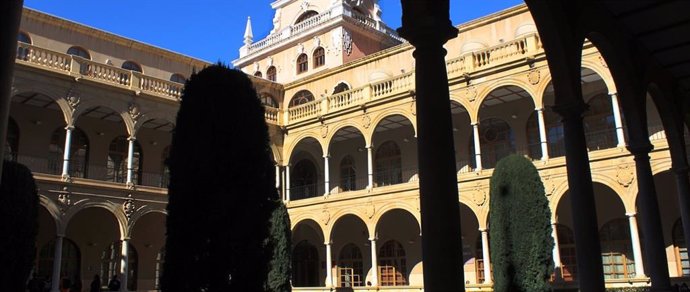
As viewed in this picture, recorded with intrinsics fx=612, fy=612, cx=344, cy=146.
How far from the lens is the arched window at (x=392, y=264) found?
87.2 feet

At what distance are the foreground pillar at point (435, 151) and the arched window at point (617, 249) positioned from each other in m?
17.6

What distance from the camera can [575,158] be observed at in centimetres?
826

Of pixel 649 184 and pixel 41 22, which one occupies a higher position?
pixel 41 22

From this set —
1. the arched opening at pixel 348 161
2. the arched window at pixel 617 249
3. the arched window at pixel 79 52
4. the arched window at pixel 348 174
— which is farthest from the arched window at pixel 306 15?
the arched window at pixel 617 249

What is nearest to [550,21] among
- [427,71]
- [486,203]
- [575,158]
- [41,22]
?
[575,158]

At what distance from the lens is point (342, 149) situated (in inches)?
1146

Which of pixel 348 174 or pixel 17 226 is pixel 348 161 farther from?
pixel 17 226

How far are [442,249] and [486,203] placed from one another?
17.0 m

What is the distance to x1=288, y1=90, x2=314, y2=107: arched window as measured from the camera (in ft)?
102

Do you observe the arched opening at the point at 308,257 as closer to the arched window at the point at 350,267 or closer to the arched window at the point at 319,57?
the arched window at the point at 350,267

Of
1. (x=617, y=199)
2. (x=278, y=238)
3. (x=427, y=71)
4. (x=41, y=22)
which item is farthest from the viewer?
(x=41, y=22)

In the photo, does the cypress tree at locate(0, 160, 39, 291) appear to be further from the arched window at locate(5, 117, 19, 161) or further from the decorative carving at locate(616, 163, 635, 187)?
the decorative carving at locate(616, 163, 635, 187)

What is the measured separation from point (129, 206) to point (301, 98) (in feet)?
37.0

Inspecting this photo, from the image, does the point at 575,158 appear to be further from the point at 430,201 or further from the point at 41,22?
the point at 41,22
